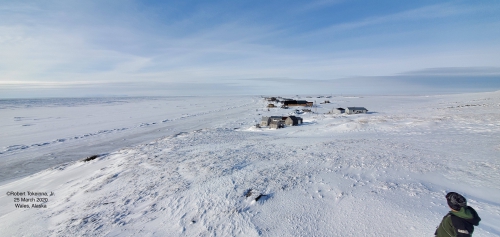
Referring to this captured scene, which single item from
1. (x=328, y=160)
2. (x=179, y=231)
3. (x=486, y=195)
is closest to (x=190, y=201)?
(x=179, y=231)

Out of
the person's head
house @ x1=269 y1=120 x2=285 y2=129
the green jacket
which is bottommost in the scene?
house @ x1=269 y1=120 x2=285 y2=129

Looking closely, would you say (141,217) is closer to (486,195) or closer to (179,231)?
(179,231)

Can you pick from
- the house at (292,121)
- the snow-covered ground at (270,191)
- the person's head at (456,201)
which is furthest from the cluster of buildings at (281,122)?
the person's head at (456,201)

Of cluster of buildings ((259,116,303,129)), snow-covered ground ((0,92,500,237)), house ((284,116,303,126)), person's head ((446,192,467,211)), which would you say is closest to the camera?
person's head ((446,192,467,211))

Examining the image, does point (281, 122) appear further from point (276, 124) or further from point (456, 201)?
point (456, 201)

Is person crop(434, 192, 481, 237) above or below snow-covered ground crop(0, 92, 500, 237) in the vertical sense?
above

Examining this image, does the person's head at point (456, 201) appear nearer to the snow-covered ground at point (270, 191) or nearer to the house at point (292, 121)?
the snow-covered ground at point (270, 191)

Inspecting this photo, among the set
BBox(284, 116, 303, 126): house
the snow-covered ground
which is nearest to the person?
the snow-covered ground

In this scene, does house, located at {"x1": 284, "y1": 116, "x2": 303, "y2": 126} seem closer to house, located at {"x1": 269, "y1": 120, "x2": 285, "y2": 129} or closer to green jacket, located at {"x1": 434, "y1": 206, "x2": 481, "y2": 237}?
house, located at {"x1": 269, "y1": 120, "x2": 285, "y2": 129}
